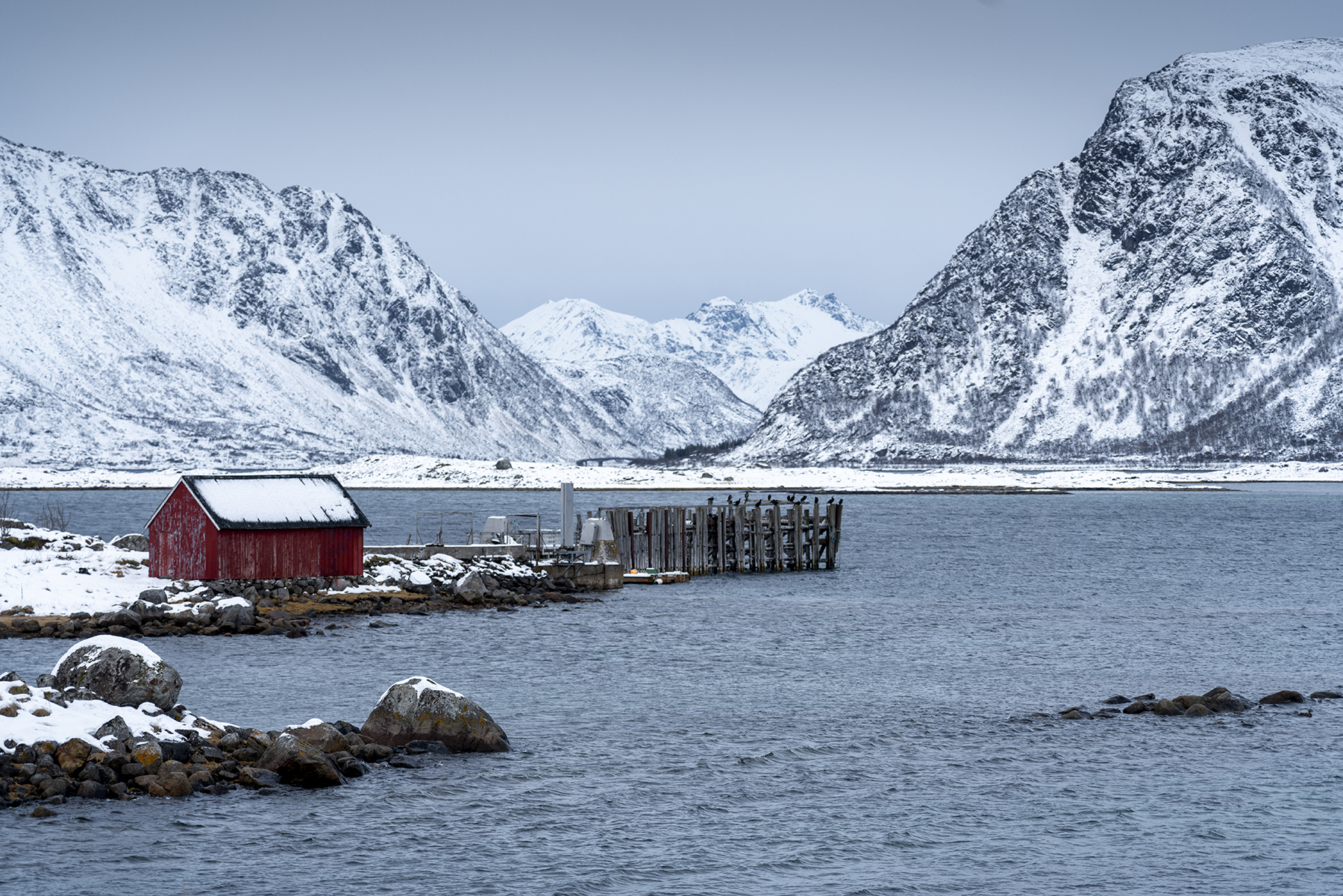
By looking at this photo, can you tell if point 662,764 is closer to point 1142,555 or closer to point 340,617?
point 340,617

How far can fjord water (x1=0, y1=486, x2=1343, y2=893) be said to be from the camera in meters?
19.8

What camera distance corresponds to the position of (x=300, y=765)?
76.3 feet

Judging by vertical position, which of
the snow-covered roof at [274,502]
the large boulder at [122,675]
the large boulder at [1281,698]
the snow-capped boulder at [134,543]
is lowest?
the large boulder at [1281,698]

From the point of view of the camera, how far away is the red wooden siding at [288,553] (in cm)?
4858

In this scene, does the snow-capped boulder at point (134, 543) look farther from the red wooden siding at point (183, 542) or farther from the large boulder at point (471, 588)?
the large boulder at point (471, 588)

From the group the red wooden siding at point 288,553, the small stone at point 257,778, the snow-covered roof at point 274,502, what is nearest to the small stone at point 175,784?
the small stone at point 257,778

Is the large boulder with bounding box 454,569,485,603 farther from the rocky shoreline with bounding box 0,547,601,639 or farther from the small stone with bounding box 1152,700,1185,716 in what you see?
the small stone with bounding box 1152,700,1185,716

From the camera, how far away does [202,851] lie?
19938 millimetres

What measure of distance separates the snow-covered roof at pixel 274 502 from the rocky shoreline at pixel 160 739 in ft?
72.7

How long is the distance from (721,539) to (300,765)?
49959mm

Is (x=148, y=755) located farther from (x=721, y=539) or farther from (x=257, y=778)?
(x=721, y=539)

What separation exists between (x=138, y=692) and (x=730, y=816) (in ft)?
35.5

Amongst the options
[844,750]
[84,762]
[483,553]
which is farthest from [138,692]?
[483,553]

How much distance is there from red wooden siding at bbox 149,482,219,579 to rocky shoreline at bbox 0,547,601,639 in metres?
0.73
